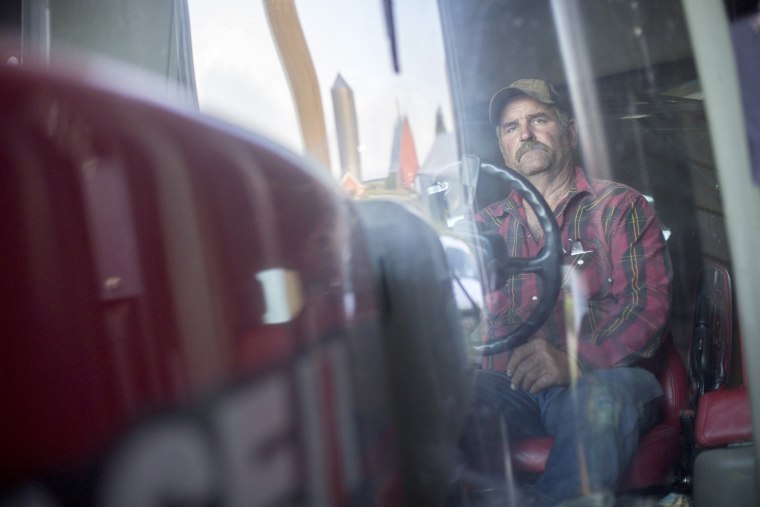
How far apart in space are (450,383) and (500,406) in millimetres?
273

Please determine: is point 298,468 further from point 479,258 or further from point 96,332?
point 479,258

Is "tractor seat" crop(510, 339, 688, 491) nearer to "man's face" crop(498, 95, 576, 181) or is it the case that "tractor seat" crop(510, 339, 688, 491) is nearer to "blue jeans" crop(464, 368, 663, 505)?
"blue jeans" crop(464, 368, 663, 505)

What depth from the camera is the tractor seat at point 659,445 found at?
123 cm

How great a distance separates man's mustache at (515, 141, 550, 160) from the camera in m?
1.31

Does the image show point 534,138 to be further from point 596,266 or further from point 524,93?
point 596,266

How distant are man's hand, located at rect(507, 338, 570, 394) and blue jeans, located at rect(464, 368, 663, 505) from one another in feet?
0.05

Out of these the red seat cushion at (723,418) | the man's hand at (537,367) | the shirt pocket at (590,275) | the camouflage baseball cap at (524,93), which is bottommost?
the red seat cushion at (723,418)

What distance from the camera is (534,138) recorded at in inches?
51.9

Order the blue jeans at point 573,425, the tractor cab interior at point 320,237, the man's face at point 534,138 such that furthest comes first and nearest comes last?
1. the man's face at point 534,138
2. the blue jeans at point 573,425
3. the tractor cab interior at point 320,237

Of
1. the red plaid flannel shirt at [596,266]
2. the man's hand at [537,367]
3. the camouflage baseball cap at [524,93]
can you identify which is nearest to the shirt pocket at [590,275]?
the red plaid flannel shirt at [596,266]

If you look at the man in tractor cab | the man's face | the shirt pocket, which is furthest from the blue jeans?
the man's face

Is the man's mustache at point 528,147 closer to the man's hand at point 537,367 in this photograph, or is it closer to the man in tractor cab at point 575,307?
the man in tractor cab at point 575,307

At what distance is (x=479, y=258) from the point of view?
46.8 inches

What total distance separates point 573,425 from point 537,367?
12cm
